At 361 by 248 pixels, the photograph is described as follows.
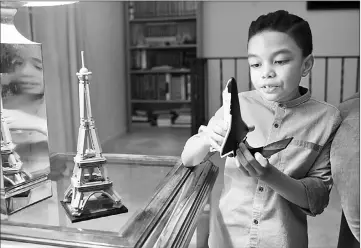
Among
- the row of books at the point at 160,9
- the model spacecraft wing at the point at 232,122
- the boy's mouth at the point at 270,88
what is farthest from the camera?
the row of books at the point at 160,9

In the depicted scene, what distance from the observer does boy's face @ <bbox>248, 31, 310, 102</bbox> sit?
65 centimetres

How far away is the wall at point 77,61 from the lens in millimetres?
2363

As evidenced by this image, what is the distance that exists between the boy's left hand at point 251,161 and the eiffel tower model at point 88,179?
258 millimetres

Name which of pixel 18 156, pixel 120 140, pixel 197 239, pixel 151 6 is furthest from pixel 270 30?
pixel 151 6

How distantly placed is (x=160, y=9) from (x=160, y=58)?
51cm

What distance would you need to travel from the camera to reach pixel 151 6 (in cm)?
409

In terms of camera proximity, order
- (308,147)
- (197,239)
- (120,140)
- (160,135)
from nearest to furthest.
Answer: (308,147), (197,239), (120,140), (160,135)

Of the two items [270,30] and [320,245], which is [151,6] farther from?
[270,30]

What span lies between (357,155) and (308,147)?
0.09 metres

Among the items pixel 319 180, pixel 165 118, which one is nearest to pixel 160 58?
pixel 165 118

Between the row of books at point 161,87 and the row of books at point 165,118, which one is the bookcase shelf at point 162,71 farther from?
the row of books at point 165,118

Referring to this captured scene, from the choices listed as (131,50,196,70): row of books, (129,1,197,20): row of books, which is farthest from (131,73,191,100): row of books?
(129,1,197,20): row of books

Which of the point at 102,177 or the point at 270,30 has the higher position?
the point at 270,30

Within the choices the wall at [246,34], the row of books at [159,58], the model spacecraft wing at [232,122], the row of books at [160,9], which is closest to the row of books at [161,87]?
the row of books at [159,58]
